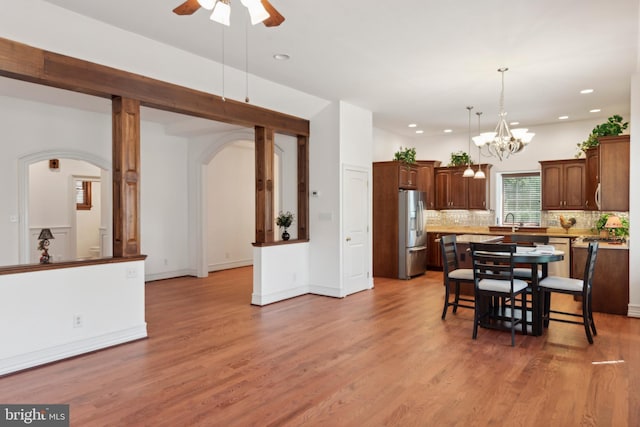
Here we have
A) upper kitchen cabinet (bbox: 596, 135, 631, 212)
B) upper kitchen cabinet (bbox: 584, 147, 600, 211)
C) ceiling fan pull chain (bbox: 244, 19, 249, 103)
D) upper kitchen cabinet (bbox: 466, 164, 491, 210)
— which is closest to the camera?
ceiling fan pull chain (bbox: 244, 19, 249, 103)

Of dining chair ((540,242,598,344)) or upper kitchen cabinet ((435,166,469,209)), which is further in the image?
upper kitchen cabinet ((435,166,469,209))

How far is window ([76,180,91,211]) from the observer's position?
9.47 m

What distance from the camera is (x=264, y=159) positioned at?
5957 mm

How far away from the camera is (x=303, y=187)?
21.8 feet

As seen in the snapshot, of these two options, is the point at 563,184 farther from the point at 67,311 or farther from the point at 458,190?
the point at 67,311

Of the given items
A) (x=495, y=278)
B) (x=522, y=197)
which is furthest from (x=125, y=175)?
(x=522, y=197)

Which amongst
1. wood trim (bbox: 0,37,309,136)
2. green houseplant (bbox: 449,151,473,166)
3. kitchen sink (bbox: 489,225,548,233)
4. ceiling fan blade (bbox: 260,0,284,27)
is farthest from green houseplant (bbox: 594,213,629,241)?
ceiling fan blade (bbox: 260,0,284,27)

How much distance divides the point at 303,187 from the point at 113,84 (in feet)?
10.5

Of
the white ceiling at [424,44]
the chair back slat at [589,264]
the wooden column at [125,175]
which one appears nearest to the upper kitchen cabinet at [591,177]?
the white ceiling at [424,44]

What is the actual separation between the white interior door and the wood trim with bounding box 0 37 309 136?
1.60 meters

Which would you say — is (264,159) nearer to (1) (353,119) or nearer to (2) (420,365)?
(1) (353,119)

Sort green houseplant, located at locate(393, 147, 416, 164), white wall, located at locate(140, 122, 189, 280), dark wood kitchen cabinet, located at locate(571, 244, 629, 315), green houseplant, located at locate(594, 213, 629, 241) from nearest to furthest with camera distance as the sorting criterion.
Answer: dark wood kitchen cabinet, located at locate(571, 244, 629, 315) < green houseplant, located at locate(594, 213, 629, 241) < white wall, located at locate(140, 122, 189, 280) < green houseplant, located at locate(393, 147, 416, 164)

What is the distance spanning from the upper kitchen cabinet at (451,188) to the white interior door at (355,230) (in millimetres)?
2859

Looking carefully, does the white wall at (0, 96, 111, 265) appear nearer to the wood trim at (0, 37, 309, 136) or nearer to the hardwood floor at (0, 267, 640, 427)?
the hardwood floor at (0, 267, 640, 427)
